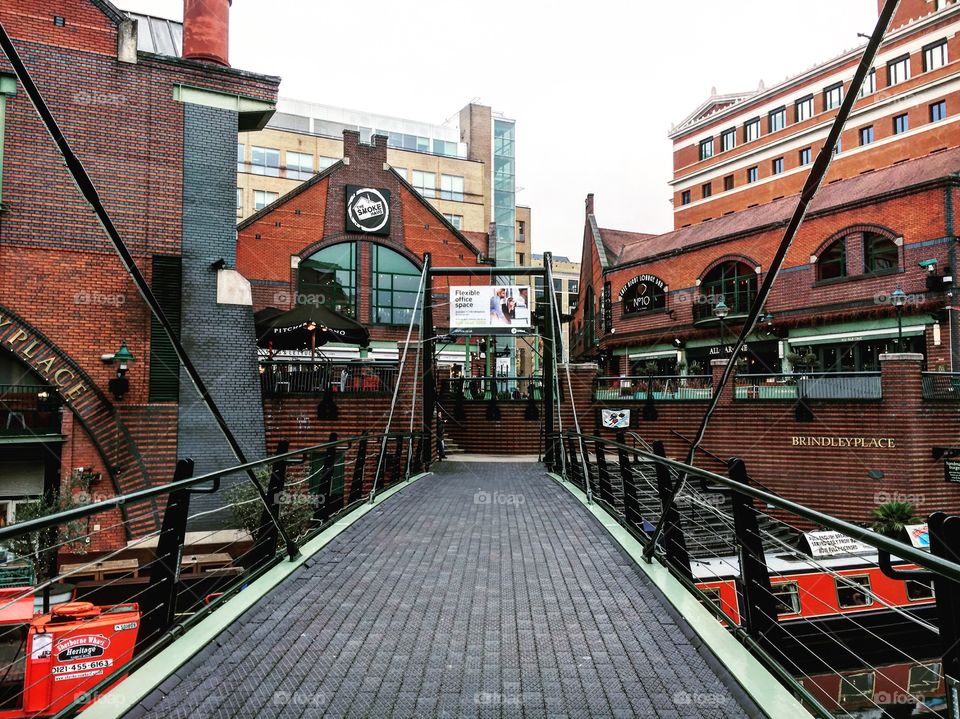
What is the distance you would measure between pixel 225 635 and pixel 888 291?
976 inches

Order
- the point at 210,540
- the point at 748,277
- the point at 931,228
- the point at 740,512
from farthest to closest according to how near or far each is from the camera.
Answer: the point at 748,277
the point at 931,228
the point at 210,540
the point at 740,512

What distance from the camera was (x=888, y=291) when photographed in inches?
894

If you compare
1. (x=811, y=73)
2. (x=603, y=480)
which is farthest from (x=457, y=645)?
(x=811, y=73)

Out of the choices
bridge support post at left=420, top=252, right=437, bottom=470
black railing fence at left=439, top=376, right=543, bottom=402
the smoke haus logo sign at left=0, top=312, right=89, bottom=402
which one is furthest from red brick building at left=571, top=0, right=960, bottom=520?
the smoke haus logo sign at left=0, top=312, right=89, bottom=402

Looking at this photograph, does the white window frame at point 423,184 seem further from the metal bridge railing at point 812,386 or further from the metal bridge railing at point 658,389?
the metal bridge railing at point 812,386

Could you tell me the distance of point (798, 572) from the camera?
1279cm

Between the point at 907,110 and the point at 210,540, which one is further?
the point at 907,110

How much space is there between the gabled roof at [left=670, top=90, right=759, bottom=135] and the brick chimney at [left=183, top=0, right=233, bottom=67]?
122 ft

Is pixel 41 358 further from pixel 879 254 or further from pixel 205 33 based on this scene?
pixel 879 254

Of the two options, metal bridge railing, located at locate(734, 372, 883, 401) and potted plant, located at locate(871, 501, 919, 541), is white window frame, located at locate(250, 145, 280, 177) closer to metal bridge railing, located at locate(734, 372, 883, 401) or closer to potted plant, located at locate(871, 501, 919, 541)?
metal bridge railing, located at locate(734, 372, 883, 401)

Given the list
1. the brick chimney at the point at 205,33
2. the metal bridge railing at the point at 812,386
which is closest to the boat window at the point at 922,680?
the metal bridge railing at the point at 812,386

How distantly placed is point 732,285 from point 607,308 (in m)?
7.29

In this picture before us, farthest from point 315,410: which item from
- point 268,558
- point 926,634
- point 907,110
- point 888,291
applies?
point 907,110

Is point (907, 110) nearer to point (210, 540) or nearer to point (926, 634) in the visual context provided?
point (926, 634)
